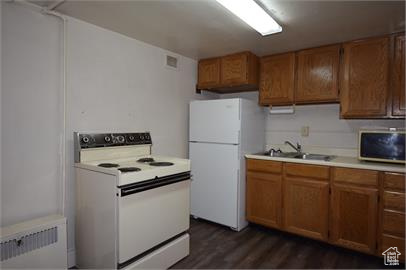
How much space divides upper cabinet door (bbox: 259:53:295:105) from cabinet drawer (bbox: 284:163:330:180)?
80 centimetres

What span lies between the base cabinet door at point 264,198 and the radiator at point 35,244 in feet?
6.47

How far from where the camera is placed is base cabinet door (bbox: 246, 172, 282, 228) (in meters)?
2.74

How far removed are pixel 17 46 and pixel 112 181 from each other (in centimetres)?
124

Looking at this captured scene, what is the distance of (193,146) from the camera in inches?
125

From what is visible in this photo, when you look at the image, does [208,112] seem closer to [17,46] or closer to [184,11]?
[184,11]

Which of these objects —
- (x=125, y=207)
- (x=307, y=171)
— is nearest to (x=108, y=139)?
(x=125, y=207)

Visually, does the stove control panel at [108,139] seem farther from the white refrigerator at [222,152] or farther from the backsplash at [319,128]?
the backsplash at [319,128]

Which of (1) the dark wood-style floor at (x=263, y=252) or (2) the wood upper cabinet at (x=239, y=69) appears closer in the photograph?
(1) the dark wood-style floor at (x=263, y=252)

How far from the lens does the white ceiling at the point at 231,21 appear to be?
184 centimetres

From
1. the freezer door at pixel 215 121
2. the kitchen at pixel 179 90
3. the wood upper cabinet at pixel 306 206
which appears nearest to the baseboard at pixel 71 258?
the kitchen at pixel 179 90

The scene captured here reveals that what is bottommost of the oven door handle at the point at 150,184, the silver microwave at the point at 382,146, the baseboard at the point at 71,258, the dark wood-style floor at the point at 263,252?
the dark wood-style floor at the point at 263,252

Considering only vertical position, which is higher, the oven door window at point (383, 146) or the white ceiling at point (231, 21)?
the white ceiling at point (231, 21)

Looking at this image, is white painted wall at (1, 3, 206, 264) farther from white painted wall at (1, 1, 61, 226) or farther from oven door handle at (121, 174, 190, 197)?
oven door handle at (121, 174, 190, 197)

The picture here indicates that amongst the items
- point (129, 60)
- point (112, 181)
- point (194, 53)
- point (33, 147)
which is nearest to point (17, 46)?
point (33, 147)
